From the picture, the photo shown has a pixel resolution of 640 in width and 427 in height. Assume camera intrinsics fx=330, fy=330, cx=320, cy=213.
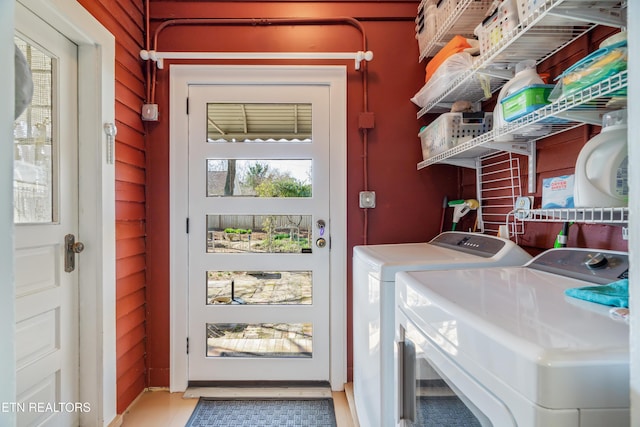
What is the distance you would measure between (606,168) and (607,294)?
0.36m

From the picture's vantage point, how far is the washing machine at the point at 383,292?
3.97 feet

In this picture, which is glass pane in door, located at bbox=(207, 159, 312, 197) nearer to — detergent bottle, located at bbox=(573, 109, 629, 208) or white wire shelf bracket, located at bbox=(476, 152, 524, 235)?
white wire shelf bracket, located at bbox=(476, 152, 524, 235)

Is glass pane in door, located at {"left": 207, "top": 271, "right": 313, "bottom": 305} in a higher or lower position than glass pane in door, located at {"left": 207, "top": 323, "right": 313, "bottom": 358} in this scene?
higher

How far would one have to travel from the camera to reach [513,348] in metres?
0.53

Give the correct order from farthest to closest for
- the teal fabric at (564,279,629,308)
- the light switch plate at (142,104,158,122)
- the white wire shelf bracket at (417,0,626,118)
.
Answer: the light switch plate at (142,104,158,122) → the white wire shelf bracket at (417,0,626,118) → the teal fabric at (564,279,629,308)

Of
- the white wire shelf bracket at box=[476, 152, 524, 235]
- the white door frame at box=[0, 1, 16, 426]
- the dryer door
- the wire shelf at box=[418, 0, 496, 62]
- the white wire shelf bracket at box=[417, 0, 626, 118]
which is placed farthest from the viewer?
the white wire shelf bracket at box=[476, 152, 524, 235]

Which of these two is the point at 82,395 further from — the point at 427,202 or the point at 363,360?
the point at 427,202

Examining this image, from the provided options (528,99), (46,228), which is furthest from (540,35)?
(46,228)

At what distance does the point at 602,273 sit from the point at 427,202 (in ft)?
3.98

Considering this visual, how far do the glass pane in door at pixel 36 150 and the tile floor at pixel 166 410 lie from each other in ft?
3.80

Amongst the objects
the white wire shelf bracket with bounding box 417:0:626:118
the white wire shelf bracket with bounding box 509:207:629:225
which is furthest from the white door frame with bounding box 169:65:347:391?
the white wire shelf bracket with bounding box 509:207:629:225

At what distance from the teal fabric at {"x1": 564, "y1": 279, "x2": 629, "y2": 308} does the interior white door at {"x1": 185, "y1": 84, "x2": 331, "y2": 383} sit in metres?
1.44

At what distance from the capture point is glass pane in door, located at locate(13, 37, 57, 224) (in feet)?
4.30

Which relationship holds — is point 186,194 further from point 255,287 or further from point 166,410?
point 166,410
